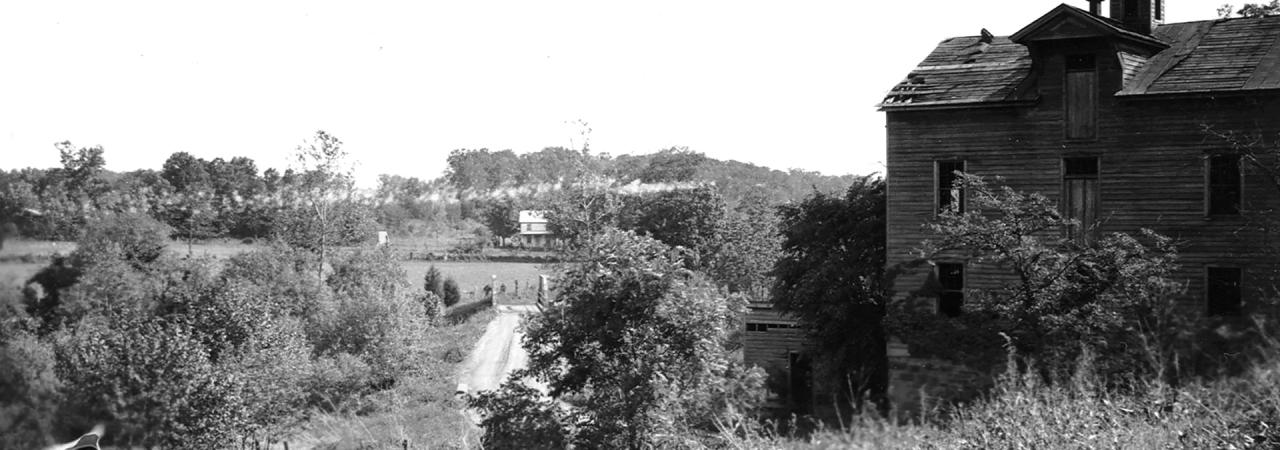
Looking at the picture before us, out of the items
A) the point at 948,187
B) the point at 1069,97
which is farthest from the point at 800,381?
the point at 1069,97

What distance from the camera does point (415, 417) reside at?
2945 cm

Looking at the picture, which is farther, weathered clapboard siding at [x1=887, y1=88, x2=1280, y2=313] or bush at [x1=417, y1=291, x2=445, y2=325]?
bush at [x1=417, y1=291, x2=445, y2=325]

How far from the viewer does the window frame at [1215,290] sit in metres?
19.0

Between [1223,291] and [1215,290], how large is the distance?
127mm

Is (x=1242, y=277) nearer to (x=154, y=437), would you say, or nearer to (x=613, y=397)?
(x=613, y=397)

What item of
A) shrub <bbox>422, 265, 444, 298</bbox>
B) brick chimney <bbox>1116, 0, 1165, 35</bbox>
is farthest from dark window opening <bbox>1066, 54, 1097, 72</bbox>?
shrub <bbox>422, 265, 444, 298</bbox>

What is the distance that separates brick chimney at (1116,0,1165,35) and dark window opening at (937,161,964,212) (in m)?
4.70

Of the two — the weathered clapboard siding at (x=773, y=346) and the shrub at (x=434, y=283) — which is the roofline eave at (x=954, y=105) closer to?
the weathered clapboard siding at (x=773, y=346)

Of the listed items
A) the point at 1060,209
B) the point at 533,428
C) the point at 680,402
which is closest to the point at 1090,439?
the point at 680,402

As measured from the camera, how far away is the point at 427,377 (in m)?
34.4

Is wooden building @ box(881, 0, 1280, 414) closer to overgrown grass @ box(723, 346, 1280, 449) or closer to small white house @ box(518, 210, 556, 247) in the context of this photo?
overgrown grass @ box(723, 346, 1280, 449)

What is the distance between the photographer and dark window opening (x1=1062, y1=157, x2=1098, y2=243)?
65.5 ft

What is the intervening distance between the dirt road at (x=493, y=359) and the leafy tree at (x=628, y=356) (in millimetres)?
16129

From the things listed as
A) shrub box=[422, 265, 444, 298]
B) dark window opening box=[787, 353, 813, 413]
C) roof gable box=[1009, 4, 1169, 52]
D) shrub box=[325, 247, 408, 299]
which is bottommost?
dark window opening box=[787, 353, 813, 413]
